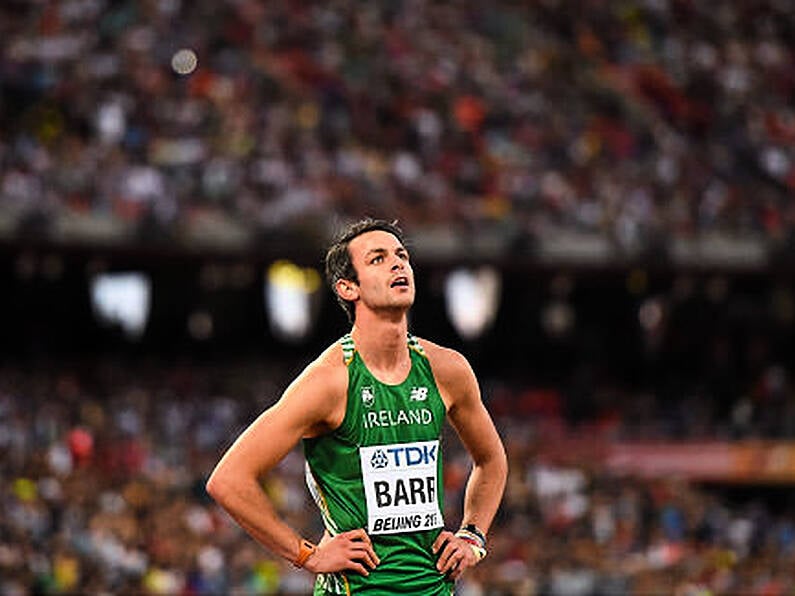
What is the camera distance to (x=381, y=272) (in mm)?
5750

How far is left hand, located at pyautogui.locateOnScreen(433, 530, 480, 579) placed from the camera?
18.9 ft

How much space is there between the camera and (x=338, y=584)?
571 cm

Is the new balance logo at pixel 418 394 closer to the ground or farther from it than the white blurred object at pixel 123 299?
closer to the ground

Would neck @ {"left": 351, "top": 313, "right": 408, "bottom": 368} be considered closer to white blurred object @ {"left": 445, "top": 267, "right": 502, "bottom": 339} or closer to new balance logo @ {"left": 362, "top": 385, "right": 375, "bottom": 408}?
new balance logo @ {"left": 362, "top": 385, "right": 375, "bottom": 408}

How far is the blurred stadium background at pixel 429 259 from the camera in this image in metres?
A: 18.6

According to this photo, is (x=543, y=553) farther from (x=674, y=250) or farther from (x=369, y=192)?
(x=674, y=250)

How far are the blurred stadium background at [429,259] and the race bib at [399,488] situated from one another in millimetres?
9557

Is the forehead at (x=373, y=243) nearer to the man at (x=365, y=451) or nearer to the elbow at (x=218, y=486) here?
the man at (x=365, y=451)

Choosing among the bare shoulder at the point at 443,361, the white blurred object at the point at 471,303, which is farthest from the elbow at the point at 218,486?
the white blurred object at the point at 471,303

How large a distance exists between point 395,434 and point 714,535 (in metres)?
17.1

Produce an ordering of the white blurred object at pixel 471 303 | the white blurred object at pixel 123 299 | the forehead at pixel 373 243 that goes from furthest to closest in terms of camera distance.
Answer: the white blurred object at pixel 471 303, the white blurred object at pixel 123 299, the forehead at pixel 373 243

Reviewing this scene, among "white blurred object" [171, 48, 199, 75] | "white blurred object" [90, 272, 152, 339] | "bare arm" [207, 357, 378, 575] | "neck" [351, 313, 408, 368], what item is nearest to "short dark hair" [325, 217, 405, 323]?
"neck" [351, 313, 408, 368]

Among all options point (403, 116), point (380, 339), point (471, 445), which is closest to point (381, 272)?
point (380, 339)

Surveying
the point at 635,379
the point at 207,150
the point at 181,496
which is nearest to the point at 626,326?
the point at 635,379
